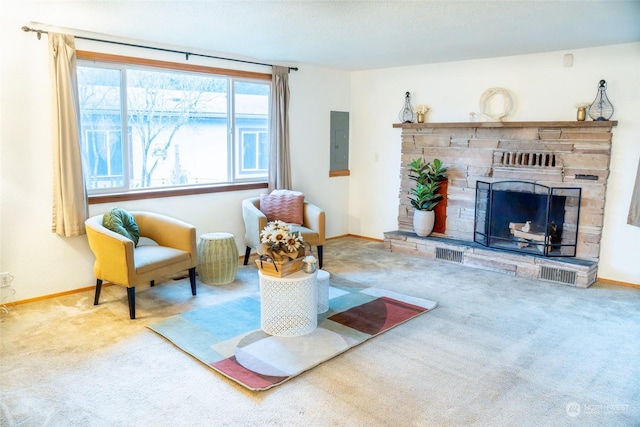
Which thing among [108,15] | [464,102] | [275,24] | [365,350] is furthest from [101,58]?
[464,102]

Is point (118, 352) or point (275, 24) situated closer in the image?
point (118, 352)

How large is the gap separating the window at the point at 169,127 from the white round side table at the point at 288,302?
2201 millimetres

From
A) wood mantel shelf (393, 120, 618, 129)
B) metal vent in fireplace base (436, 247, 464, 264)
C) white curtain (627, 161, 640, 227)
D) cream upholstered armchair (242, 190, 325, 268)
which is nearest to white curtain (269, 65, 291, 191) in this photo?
cream upholstered armchair (242, 190, 325, 268)

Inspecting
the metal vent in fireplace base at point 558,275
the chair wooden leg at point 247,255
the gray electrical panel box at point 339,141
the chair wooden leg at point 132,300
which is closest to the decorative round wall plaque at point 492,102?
the metal vent in fireplace base at point 558,275

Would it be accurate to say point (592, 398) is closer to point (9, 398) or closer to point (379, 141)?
point (9, 398)

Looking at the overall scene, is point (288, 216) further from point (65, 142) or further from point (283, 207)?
point (65, 142)

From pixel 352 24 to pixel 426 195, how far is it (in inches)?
103

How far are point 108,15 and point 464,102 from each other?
396 cm

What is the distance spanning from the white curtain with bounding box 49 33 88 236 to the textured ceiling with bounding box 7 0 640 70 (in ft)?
0.79

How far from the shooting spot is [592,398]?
2.80 metres

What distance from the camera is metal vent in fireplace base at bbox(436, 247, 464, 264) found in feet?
18.6

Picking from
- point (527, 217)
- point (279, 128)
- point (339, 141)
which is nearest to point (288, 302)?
point (279, 128)

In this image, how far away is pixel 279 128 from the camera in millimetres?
5938

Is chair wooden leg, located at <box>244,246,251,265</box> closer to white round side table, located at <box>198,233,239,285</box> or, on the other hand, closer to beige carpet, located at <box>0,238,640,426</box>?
white round side table, located at <box>198,233,239,285</box>
